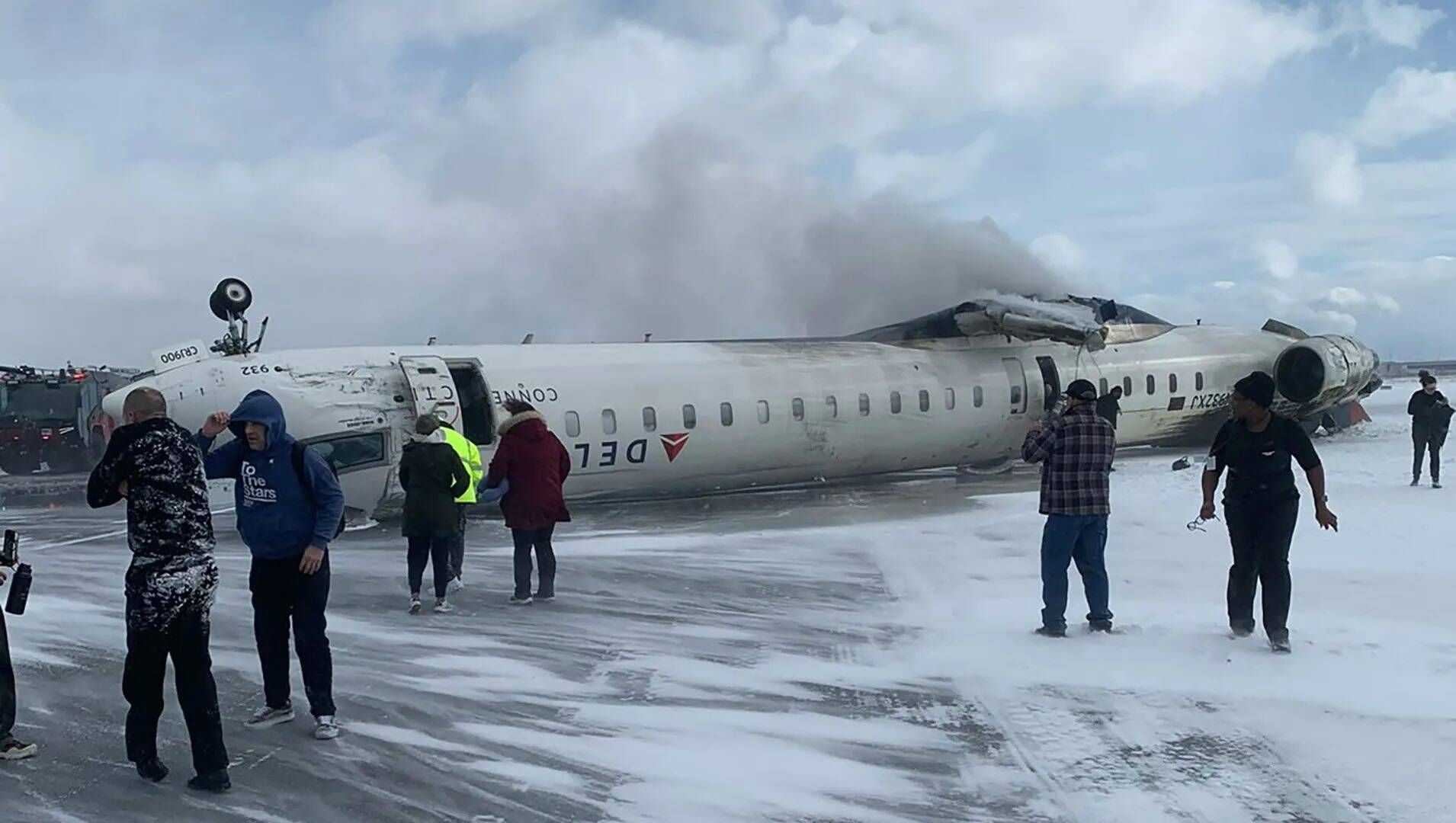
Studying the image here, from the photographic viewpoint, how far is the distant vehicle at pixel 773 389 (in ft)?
44.9

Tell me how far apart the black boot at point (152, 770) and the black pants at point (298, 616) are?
30.4 inches

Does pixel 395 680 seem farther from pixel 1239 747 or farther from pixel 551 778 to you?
pixel 1239 747

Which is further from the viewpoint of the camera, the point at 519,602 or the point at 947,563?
the point at 947,563

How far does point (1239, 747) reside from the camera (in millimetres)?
5422

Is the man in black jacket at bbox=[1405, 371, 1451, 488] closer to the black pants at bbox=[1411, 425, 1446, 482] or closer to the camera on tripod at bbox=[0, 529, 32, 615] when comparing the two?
the black pants at bbox=[1411, 425, 1446, 482]

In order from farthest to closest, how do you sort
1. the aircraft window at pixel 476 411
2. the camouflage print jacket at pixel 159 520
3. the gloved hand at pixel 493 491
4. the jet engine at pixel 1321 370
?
the jet engine at pixel 1321 370
the aircraft window at pixel 476 411
the gloved hand at pixel 493 491
the camouflage print jacket at pixel 159 520

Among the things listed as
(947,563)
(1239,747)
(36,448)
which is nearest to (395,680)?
(1239,747)

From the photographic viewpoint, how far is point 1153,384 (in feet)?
65.7

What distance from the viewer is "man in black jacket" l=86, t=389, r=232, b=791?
494 centimetres

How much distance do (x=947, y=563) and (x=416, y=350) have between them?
7.72m

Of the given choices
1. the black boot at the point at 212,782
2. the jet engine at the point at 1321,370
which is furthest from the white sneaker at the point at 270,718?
the jet engine at the point at 1321,370

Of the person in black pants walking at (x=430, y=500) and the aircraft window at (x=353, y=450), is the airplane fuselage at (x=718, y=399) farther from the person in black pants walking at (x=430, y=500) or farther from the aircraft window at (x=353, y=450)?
the person in black pants walking at (x=430, y=500)

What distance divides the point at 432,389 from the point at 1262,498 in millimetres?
9832

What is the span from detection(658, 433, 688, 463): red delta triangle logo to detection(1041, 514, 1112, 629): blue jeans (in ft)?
27.6
